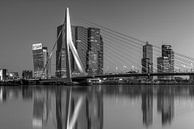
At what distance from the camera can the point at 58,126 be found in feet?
36.2

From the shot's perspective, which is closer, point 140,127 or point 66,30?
point 140,127

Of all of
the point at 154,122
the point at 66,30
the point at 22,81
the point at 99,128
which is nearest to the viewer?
the point at 99,128

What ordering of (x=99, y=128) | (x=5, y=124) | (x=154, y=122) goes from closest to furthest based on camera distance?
(x=99, y=128) < (x=5, y=124) < (x=154, y=122)

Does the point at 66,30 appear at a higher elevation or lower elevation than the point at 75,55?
higher

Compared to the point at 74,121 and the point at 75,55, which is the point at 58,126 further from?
the point at 75,55

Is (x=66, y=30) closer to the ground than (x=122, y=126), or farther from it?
farther from it

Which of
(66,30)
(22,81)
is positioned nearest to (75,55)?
(66,30)

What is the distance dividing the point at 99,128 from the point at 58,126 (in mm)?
1657

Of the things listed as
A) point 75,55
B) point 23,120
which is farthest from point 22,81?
point 23,120

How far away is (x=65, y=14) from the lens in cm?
4653

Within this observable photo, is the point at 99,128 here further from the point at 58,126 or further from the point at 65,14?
the point at 65,14

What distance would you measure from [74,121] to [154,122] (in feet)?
11.5

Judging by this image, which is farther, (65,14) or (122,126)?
(65,14)

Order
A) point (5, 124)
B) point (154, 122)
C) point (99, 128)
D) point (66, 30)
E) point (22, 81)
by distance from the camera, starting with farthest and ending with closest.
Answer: point (22, 81)
point (66, 30)
point (154, 122)
point (5, 124)
point (99, 128)
